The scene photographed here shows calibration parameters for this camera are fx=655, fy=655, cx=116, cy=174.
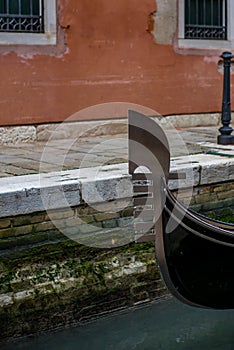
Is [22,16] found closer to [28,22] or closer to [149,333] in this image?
[28,22]

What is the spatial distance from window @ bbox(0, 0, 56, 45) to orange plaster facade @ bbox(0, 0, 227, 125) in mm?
60

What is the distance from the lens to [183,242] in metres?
2.80

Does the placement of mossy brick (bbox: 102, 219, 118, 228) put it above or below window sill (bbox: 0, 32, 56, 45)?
below

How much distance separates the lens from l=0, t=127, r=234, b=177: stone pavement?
3859mm

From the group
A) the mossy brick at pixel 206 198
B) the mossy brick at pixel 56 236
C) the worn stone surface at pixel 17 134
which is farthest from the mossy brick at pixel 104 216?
the worn stone surface at pixel 17 134

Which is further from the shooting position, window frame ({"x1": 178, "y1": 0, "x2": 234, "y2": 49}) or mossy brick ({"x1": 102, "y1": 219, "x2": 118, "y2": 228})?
window frame ({"x1": 178, "y1": 0, "x2": 234, "y2": 49})

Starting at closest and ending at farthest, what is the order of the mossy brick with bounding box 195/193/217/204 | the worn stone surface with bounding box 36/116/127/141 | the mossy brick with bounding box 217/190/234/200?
the mossy brick with bounding box 195/193/217/204 < the mossy brick with bounding box 217/190/234/200 < the worn stone surface with bounding box 36/116/127/141

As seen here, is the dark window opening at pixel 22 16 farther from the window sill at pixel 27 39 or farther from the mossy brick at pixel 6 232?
the mossy brick at pixel 6 232

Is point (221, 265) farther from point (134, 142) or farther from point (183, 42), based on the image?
point (183, 42)

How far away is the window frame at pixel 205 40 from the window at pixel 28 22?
4.14 ft

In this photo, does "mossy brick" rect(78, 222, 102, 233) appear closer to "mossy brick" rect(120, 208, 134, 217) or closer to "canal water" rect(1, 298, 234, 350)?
"mossy brick" rect(120, 208, 134, 217)

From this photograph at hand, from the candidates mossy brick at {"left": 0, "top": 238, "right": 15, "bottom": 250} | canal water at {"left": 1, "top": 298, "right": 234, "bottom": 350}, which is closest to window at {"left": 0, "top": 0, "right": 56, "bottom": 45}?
mossy brick at {"left": 0, "top": 238, "right": 15, "bottom": 250}

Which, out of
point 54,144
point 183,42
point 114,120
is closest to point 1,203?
point 54,144

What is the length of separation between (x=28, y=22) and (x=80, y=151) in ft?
4.03
